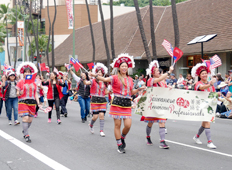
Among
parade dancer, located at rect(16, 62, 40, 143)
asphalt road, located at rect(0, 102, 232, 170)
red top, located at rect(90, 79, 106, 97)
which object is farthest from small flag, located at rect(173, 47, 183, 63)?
parade dancer, located at rect(16, 62, 40, 143)

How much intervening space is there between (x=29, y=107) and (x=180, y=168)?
440 centimetres

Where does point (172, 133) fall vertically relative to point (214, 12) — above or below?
below

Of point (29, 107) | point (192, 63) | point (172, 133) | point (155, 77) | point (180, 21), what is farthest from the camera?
point (180, 21)

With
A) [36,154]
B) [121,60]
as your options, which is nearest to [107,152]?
[36,154]

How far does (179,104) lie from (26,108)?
3.76 m

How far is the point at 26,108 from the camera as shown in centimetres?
902

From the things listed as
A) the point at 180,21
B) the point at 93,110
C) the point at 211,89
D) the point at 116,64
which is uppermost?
the point at 180,21

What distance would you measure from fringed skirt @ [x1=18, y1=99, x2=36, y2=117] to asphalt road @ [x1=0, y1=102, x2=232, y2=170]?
2.37ft

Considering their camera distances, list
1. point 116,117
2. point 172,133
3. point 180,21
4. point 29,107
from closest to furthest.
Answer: point 116,117 < point 29,107 < point 172,133 < point 180,21

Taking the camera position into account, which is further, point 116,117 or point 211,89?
point 211,89

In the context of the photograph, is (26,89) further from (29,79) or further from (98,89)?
(98,89)

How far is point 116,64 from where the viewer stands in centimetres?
766

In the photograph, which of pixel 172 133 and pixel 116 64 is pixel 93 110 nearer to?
pixel 172 133

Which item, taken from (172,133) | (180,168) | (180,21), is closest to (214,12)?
(180,21)
